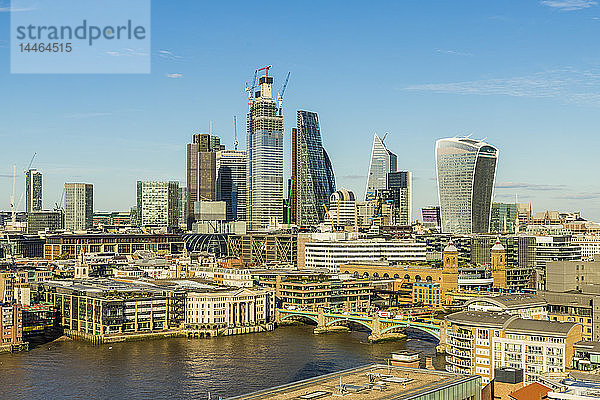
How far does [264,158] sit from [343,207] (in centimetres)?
1890

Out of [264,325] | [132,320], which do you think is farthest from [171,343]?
[264,325]

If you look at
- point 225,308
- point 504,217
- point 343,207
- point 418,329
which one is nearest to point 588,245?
point 504,217

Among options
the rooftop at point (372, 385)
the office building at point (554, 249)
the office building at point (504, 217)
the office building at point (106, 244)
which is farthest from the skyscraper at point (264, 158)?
the rooftop at point (372, 385)

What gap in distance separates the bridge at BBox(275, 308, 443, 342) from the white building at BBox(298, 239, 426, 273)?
32423 mm

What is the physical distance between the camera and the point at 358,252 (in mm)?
109188

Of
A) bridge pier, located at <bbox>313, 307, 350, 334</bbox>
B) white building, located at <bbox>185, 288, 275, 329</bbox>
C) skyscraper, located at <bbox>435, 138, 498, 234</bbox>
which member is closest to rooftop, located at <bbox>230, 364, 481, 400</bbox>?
bridge pier, located at <bbox>313, 307, 350, 334</bbox>

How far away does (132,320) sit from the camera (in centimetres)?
6675

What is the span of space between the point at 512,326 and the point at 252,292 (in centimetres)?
3172

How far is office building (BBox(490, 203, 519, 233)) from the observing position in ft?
536

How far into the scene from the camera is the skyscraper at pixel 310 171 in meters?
168

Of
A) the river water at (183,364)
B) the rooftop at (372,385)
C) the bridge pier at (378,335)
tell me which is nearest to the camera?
the rooftop at (372,385)

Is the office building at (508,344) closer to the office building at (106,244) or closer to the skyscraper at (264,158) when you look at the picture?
the office building at (106,244)

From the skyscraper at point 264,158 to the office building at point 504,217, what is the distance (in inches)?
1724

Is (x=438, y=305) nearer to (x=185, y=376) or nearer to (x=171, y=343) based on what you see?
(x=171, y=343)
